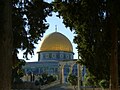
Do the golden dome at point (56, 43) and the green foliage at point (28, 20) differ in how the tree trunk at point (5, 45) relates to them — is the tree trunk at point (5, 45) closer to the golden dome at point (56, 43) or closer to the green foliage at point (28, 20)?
the green foliage at point (28, 20)

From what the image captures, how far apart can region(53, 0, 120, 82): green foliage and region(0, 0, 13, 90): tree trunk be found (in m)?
4.18

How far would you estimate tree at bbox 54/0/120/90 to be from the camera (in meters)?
15.2

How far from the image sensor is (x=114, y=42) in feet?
51.5

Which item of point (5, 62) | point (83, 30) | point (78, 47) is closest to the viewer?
point (5, 62)

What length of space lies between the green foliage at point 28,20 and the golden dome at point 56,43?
59.1 meters

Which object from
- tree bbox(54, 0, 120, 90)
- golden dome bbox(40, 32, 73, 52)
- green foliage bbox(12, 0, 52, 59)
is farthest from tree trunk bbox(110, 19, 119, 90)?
golden dome bbox(40, 32, 73, 52)

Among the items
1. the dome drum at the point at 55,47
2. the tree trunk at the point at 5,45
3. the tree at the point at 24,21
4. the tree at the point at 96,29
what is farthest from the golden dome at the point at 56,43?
the tree trunk at the point at 5,45

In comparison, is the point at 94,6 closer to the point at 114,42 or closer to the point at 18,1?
the point at 114,42

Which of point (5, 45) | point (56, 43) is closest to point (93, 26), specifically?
point (5, 45)

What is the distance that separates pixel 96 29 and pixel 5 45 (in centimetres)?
464

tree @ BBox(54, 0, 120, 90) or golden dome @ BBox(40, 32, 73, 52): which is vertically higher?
golden dome @ BBox(40, 32, 73, 52)

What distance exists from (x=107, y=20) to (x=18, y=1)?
12.2 ft

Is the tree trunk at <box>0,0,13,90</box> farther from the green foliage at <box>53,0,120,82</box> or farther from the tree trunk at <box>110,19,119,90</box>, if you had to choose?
the tree trunk at <box>110,19,119,90</box>

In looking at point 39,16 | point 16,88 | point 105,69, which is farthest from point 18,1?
point 16,88
